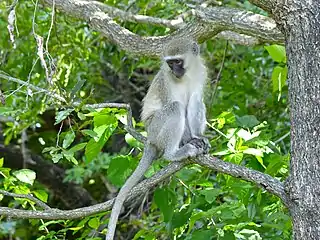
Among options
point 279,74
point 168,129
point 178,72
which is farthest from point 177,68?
point 279,74

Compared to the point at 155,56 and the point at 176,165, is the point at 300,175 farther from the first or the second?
the point at 155,56

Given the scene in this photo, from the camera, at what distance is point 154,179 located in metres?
3.66

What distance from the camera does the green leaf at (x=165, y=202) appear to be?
402cm

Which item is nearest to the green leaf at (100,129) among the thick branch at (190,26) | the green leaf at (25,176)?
the green leaf at (25,176)

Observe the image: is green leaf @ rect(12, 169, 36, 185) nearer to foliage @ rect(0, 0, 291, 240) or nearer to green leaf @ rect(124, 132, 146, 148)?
foliage @ rect(0, 0, 291, 240)

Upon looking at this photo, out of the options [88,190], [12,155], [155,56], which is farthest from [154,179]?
[88,190]

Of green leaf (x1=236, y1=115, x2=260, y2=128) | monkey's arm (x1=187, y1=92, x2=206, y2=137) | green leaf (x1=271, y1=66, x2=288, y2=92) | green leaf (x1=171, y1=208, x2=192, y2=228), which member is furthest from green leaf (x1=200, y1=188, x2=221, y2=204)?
monkey's arm (x1=187, y1=92, x2=206, y2=137)

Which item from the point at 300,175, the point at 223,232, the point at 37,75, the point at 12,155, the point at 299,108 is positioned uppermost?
the point at 299,108

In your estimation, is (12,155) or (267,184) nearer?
(267,184)

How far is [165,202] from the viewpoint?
13.4 feet

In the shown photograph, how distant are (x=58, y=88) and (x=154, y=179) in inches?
30.0

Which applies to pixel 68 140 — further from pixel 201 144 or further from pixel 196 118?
pixel 196 118

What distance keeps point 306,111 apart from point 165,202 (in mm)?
1255

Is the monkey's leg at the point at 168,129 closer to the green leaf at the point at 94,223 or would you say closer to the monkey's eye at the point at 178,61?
the monkey's eye at the point at 178,61
